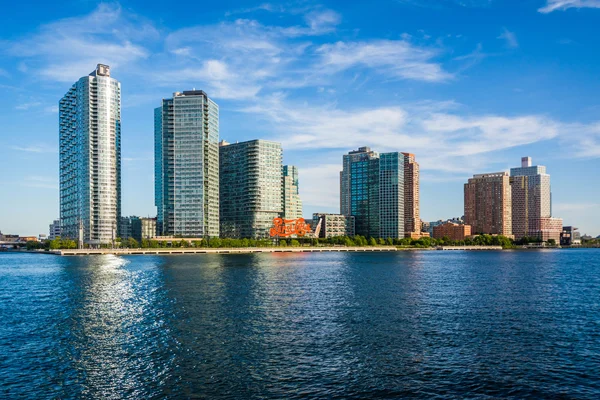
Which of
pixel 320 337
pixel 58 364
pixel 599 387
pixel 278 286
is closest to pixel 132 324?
Result: pixel 58 364

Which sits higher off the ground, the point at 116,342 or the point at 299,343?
the point at 299,343

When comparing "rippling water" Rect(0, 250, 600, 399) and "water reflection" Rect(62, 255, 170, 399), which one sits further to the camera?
"water reflection" Rect(62, 255, 170, 399)

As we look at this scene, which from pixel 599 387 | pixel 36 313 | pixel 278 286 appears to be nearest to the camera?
pixel 599 387

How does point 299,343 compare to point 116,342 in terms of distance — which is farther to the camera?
point 116,342

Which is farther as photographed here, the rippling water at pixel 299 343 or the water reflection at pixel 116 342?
the water reflection at pixel 116 342

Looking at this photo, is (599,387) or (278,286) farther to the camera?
(278,286)

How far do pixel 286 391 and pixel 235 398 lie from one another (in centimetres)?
438

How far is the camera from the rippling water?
44.1m

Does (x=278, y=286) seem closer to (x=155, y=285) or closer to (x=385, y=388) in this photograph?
(x=155, y=285)

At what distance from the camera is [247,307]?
84.1 meters

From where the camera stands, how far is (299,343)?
2283 inches

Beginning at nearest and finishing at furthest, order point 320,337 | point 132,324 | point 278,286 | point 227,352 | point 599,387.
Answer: point 599,387 → point 227,352 → point 320,337 → point 132,324 → point 278,286

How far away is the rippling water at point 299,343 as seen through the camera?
44.1 meters

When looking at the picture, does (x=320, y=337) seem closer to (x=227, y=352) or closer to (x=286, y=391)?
(x=227, y=352)
